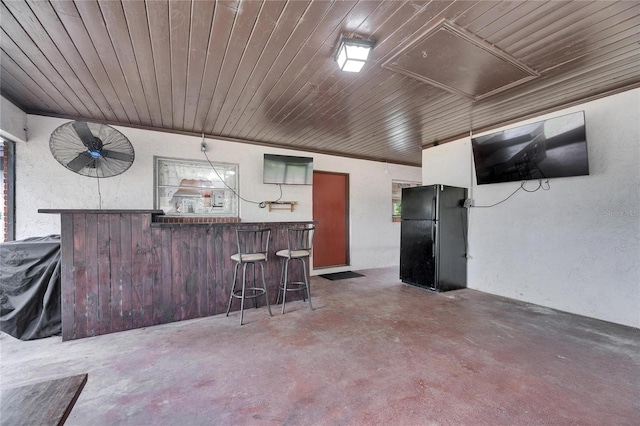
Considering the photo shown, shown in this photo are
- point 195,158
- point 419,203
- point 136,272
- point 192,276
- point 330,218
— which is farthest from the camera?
point 330,218

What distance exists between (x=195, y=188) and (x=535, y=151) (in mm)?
5027

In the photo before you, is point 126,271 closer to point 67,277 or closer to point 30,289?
point 67,277

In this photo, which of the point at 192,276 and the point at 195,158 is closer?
the point at 192,276

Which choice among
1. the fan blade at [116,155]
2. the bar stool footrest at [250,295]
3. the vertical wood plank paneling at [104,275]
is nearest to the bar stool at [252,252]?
the bar stool footrest at [250,295]

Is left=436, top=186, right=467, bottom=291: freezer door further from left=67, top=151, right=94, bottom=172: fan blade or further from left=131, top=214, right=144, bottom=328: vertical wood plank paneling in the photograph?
left=67, top=151, right=94, bottom=172: fan blade

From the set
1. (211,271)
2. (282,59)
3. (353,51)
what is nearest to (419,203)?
(353,51)

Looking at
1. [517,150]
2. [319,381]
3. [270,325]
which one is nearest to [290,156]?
[270,325]

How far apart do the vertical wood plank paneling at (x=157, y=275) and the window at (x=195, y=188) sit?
131 centimetres

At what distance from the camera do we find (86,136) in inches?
125

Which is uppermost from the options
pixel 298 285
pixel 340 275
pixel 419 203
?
pixel 419 203

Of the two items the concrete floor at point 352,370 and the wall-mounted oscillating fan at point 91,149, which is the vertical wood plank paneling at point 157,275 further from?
the wall-mounted oscillating fan at point 91,149

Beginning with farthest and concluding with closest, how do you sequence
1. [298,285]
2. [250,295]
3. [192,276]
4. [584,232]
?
1. [298,285]
2. [250,295]
3. [584,232]
4. [192,276]

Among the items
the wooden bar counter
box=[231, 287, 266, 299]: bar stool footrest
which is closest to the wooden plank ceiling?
the wooden bar counter

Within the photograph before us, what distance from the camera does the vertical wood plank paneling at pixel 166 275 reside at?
2.97m
